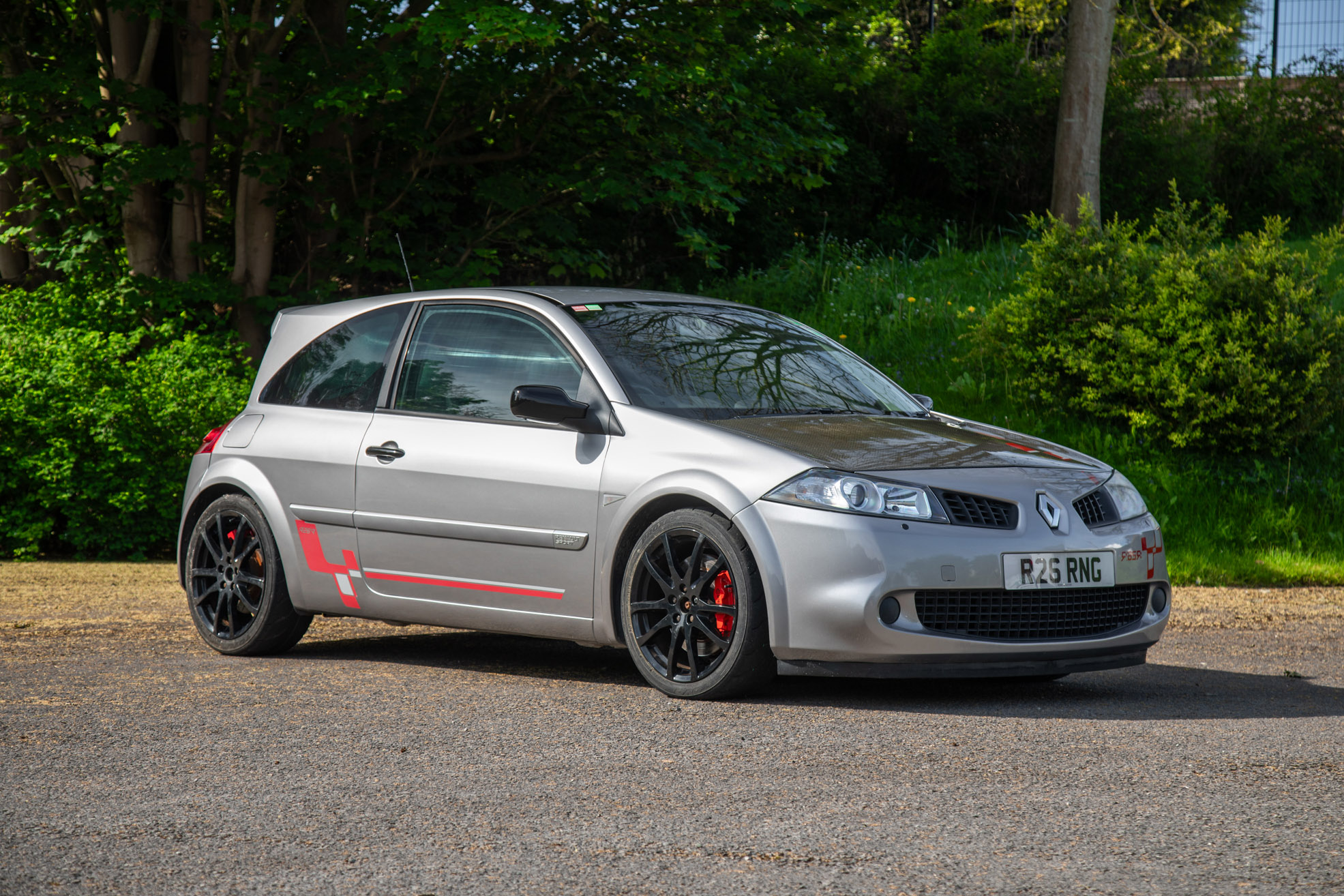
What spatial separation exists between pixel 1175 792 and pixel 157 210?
11.7m

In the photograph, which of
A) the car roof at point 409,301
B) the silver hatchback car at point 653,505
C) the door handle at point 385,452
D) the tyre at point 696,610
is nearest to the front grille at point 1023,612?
the silver hatchback car at point 653,505

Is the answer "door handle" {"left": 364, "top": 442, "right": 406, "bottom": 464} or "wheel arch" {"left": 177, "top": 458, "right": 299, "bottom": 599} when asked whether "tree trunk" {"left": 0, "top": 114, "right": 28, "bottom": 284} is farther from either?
"door handle" {"left": 364, "top": 442, "right": 406, "bottom": 464}

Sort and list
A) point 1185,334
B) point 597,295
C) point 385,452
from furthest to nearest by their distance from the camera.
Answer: point 1185,334, point 597,295, point 385,452

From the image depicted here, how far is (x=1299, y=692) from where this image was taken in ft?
19.5

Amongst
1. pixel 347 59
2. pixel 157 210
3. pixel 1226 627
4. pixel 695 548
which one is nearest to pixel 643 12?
pixel 347 59

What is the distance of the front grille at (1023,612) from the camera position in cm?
528

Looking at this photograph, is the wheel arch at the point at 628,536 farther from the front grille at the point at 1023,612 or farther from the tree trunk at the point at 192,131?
the tree trunk at the point at 192,131

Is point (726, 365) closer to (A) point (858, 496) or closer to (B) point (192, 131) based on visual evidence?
(A) point (858, 496)

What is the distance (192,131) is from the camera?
1308cm

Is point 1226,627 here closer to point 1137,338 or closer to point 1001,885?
point 1137,338

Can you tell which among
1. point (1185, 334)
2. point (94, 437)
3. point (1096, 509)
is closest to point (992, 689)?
point (1096, 509)

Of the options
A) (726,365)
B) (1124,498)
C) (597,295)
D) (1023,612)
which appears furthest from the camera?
(597,295)

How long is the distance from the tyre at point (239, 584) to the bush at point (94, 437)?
3832 mm

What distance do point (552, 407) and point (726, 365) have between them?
89cm
